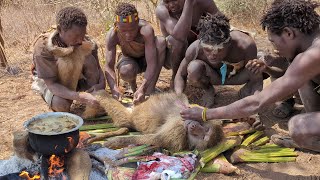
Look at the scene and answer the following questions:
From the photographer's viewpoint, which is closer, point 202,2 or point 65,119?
point 65,119

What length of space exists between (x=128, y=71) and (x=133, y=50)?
0.28 meters

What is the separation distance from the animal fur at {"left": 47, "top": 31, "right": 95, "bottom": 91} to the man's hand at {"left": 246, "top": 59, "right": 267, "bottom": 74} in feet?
5.72

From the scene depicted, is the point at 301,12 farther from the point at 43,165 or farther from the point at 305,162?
the point at 43,165

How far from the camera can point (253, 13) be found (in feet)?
28.3

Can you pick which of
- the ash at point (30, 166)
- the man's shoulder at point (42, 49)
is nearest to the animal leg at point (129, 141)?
the ash at point (30, 166)

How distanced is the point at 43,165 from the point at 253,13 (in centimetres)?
667

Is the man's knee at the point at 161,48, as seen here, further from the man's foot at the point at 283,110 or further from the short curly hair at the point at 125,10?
the man's foot at the point at 283,110

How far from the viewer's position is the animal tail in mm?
4152

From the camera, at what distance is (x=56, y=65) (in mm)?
4246

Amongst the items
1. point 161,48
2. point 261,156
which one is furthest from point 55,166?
point 161,48

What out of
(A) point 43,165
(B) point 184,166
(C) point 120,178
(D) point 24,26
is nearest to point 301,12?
(B) point 184,166

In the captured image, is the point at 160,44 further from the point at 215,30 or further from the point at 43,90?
the point at 43,90

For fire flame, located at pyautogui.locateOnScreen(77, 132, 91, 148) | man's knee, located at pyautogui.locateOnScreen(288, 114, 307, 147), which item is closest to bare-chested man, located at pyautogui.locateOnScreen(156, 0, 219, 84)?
fire flame, located at pyautogui.locateOnScreen(77, 132, 91, 148)

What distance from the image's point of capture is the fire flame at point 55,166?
3086 mm
